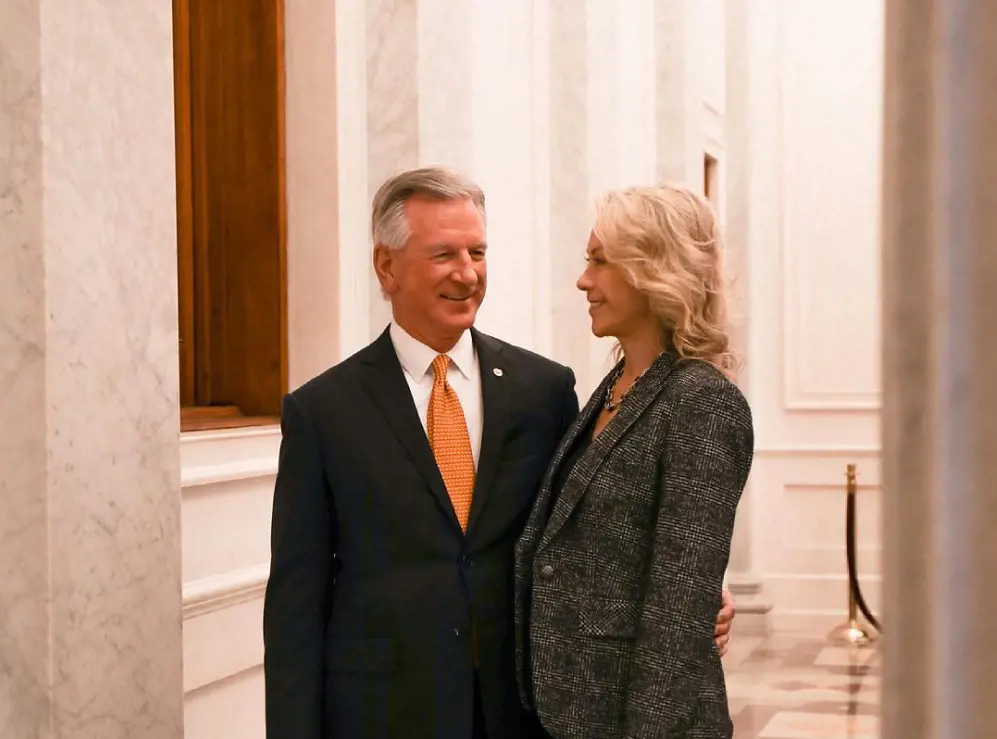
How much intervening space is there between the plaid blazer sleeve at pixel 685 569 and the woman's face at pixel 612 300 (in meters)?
0.26

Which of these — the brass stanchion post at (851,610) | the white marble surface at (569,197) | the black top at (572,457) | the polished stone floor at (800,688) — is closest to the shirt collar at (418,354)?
the black top at (572,457)

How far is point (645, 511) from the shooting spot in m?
2.43

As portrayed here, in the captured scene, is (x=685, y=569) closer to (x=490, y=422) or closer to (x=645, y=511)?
(x=645, y=511)

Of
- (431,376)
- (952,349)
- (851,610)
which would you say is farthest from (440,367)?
(851,610)

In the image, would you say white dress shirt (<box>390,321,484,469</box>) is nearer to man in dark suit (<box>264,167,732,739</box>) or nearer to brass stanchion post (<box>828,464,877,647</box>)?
man in dark suit (<box>264,167,732,739</box>)

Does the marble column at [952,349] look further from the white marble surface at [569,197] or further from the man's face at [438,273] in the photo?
the white marble surface at [569,197]

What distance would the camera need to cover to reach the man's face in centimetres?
267

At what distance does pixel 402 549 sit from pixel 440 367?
15.4 inches

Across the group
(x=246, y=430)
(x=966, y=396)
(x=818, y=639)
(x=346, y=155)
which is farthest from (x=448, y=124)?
(x=818, y=639)

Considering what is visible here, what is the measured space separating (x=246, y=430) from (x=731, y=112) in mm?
7821

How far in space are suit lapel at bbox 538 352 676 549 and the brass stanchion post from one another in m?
7.82

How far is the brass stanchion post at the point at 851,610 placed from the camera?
9.84 meters

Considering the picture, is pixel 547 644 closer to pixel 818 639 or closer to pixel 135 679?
pixel 135 679

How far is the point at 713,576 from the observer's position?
2.34 meters
